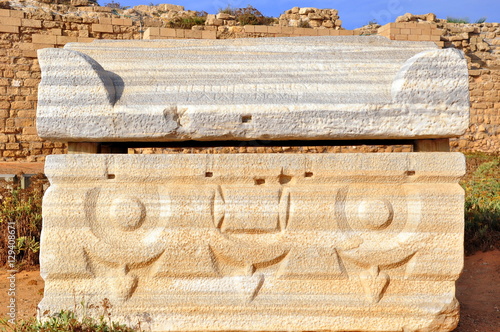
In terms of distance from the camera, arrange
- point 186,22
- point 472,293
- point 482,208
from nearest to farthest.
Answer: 1. point 472,293
2. point 482,208
3. point 186,22

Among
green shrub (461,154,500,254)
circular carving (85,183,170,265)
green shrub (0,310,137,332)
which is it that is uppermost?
circular carving (85,183,170,265)

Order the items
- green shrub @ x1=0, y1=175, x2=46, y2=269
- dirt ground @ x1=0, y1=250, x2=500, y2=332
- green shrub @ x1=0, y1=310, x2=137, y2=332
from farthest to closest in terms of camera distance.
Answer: green shrub @ x1=0, y1=175, x2=46, y2=269 → dirt ground @ x1=0, y1=250, x2=500, y2=332 → green shrub @ x1=0, y1=310, x2=137, y2=332

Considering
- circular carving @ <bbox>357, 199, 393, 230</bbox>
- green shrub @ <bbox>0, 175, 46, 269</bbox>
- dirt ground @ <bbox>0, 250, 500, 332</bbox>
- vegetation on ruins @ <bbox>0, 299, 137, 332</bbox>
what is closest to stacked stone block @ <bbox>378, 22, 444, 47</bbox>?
dirt ground @ <bbox>0, 250, 500, 332</bbox>

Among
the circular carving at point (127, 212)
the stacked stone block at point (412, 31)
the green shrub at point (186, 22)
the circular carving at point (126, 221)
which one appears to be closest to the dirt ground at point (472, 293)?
the circular carving at point (126, 221)

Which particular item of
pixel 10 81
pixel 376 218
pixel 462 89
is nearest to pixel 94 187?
pixel 376 218

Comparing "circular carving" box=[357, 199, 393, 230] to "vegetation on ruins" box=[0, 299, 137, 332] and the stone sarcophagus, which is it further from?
"vegetation on ruins" box=[0, 299, 137, 332]

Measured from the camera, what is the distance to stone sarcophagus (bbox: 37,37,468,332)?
98.5 inches

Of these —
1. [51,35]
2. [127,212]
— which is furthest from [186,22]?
[127,212]

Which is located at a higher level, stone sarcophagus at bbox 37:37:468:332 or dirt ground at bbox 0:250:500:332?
stone sarcophagus at bbox 37:37:468:332

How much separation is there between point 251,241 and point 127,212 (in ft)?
2.06

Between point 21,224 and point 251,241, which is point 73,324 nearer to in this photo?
point 251,241

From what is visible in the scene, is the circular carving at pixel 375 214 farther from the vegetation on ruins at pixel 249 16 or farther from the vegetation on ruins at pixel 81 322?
the vegetation on ruins at pixel 249 16

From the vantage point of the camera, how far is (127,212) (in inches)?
98.7

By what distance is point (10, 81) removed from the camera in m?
10.0
